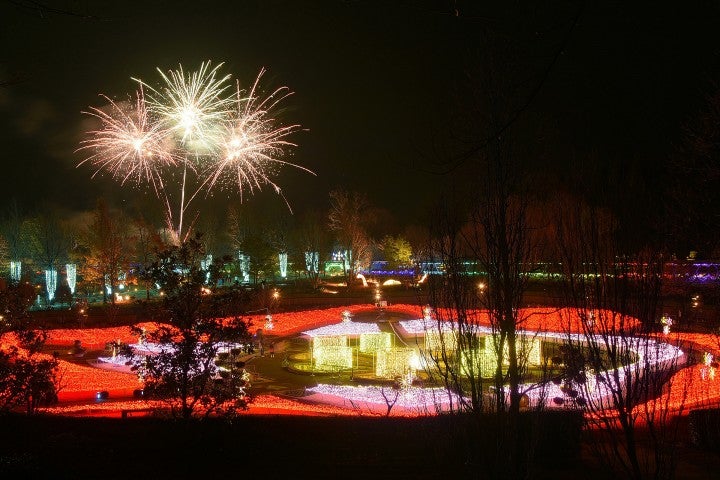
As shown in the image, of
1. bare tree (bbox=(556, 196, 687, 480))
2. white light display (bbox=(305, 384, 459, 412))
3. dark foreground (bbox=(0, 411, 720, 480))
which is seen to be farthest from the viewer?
white light display (bbox=(305, 384, 459, 412))

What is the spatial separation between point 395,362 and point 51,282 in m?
45.3

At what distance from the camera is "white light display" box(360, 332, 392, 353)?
18219 millimetres

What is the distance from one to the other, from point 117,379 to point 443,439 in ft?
48.2

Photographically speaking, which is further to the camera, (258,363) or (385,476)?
(258,363)

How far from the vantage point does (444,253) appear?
17.0ft

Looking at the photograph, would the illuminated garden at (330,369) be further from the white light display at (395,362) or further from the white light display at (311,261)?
the white light display at (311,261)

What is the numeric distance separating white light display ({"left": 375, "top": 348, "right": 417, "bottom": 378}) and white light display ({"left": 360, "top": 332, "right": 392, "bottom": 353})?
0.62m

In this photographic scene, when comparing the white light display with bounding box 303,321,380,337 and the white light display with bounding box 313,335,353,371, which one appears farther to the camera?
the white light display with bounding box 303,321,380,337

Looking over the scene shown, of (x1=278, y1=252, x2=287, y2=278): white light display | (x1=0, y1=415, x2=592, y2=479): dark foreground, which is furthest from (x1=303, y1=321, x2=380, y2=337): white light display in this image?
(x1=278, y1=252, x2=287, y2=278): white light display

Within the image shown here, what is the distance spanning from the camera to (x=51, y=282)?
170 feet

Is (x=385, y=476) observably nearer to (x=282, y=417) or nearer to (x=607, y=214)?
(x=282, y=417)

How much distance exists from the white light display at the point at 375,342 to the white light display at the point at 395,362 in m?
0.62

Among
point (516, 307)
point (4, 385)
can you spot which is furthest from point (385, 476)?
point (4, 385)

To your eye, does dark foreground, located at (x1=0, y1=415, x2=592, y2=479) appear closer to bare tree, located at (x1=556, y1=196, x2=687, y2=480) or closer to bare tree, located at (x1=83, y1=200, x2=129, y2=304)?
bare tree, located at (x1=556, y1=196, x2=687, y2=480)
